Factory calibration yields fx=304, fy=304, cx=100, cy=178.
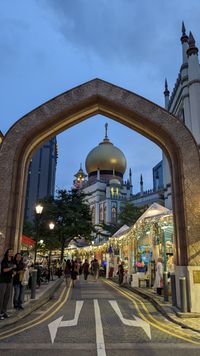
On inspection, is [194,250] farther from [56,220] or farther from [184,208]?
[56,220]

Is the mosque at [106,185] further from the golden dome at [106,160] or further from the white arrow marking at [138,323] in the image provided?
the white arrow marking at [138,323]

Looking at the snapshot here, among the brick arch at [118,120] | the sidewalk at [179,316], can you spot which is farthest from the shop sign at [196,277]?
the sidewalk at [179,316]

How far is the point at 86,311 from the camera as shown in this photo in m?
10.2

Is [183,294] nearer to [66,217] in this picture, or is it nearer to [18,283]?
[18,283]

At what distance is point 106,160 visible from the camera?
2790 inches

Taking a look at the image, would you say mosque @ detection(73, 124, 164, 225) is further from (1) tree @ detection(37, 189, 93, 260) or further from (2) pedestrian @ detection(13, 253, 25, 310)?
(2) pedestrian @ detection(13, 253, 25, 310)

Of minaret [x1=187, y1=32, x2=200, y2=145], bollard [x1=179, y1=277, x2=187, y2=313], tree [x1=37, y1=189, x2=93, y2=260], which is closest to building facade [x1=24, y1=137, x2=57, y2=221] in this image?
tree [x1=37, y1=189, x2=93, y2=260]

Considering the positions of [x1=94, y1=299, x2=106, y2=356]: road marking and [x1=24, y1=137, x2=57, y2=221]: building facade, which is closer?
[x1=94, y1=299, x2=106, y2=356]: road marking

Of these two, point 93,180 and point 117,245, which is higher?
point 93,180

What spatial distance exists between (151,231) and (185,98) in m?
14.6

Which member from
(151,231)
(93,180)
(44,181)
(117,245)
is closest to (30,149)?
(151,231)

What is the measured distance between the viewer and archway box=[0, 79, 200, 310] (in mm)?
10648

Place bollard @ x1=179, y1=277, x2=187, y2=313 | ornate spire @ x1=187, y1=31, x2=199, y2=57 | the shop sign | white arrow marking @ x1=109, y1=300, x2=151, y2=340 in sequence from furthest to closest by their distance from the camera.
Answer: ornate spire @ x1=187, y1=31, x2=199, y2=57 → the shop sign → bollard @ x1=179, y1=277, x2=187, y2=313 → white arrow marking @ x1=109, y1=300, x2=151, y2=340

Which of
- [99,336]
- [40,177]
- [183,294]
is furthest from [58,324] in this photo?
[40,177]
